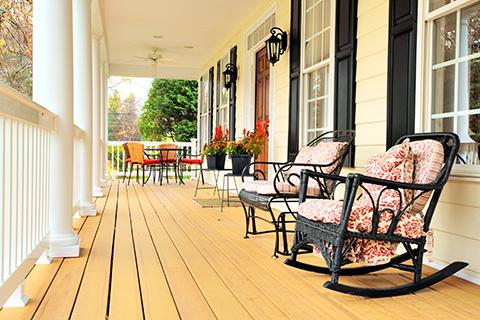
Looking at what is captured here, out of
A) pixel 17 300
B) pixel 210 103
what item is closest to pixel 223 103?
pixel 210 103

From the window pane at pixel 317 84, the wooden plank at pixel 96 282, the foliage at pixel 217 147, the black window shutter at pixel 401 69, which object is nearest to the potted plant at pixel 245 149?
the foliage at pixel 217 147

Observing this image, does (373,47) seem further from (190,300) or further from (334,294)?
(190,300)

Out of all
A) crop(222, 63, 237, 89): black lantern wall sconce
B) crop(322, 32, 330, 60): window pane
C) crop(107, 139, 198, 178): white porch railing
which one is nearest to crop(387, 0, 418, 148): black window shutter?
crop(322, 32, 330, 60): window pane

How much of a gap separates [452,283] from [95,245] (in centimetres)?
244

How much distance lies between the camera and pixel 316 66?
461cm

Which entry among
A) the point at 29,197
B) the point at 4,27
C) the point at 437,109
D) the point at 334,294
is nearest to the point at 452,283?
the point at 334,294

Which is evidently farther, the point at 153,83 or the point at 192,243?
the point at 153,83

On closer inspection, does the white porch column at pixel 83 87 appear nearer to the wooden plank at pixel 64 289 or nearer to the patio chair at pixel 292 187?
the wooden plank at pixel 64 289

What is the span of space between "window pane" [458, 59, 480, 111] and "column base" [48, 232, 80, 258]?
2635 millimetres

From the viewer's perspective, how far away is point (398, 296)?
2266mm

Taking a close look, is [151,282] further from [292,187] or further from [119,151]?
[119,151]

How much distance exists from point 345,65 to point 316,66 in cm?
68

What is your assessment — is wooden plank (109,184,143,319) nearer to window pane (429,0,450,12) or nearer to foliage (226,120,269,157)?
foliage (226,120,269,157)

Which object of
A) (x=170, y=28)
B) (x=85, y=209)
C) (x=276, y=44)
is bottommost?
(x=85, y=209)
